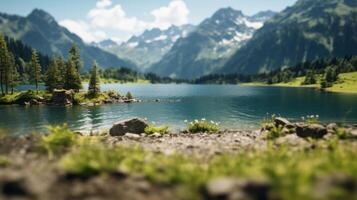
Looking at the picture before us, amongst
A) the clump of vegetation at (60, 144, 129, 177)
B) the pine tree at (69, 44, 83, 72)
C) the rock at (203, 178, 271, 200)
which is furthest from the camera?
the pine tree at (69, 44, 83, 72)

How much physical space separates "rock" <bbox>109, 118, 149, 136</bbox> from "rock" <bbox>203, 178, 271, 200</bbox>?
3111cm

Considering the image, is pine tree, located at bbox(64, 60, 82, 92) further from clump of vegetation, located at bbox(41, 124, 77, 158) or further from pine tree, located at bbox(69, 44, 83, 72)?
clump of vegetation, located at bbox(41, 124, 77, 158)

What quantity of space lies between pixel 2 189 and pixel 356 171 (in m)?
13.9

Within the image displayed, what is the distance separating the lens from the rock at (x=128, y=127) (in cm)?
4206

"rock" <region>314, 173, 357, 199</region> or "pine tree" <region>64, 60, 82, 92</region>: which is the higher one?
"pine tree" <region>64, 60, 82, 92</region>

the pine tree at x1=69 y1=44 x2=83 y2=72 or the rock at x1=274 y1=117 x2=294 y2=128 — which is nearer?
the rock at x1=274 y1=117 x2=294 y2=128

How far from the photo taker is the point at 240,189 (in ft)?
38.0

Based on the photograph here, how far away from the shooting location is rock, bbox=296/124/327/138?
28944 millimetres

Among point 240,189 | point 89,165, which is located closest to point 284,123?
point 240,189

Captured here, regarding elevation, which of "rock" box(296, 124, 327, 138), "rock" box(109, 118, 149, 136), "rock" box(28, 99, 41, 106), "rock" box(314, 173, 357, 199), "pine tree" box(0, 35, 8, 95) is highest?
"pine tree" box(0, 35, 8, 95)

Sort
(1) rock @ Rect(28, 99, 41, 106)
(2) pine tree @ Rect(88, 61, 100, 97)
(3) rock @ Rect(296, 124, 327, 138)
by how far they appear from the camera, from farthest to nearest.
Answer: (2) pine tree @ Rect(88, 61, 100, 97) < (1) rock @ Rect(28, 99, 41, 106) < (3) rock @ Rect(296, 124, 327, 138)

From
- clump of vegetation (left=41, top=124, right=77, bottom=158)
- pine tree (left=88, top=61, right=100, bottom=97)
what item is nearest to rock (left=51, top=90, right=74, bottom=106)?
pine tree (left=88, top=61, right=100, bottom=97)

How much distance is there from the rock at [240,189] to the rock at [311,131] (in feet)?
63.9

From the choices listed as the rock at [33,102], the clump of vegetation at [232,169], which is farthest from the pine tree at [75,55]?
the clump of vegetation at [232,169]
